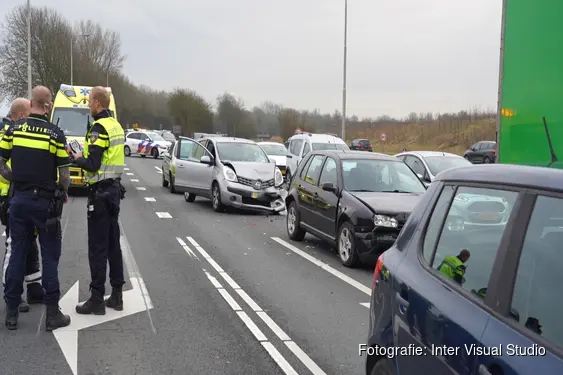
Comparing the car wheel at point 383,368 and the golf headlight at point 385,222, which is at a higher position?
the golf headlight at point 385,222

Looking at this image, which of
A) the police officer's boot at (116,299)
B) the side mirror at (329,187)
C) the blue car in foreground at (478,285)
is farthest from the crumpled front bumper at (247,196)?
the blue car in foreground at (478,285)

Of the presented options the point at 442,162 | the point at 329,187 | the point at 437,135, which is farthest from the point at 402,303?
the point at 437,135

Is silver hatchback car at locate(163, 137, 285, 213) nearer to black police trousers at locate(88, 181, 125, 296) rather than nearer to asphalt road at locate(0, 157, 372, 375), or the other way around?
asphalt road at locate(0, 157, 372, 375)

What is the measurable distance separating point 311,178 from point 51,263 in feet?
18.6

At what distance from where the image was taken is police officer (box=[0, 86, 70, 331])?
5.36 metres

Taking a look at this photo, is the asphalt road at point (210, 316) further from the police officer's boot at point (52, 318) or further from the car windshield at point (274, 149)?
the car windshield at point (274, 149)

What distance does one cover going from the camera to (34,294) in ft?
20.6

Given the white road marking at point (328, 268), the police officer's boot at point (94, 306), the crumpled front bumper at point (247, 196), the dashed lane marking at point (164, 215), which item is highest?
the crumpled front bumper at point (247, 196)

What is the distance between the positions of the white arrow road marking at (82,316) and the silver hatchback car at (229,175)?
6.55 metres

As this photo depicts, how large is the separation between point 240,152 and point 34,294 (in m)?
9.66

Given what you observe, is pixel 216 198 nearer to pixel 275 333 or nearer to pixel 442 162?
pixel 442 162

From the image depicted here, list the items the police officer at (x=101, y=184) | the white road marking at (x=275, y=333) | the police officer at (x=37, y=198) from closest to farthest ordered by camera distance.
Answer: the white road marking at (x=275, y=333) < the police officer at (x=37, y=198) < the police officer at (x=101, y=184)

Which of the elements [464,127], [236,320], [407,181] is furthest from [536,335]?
[464,127]

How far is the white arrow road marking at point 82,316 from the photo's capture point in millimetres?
5008
